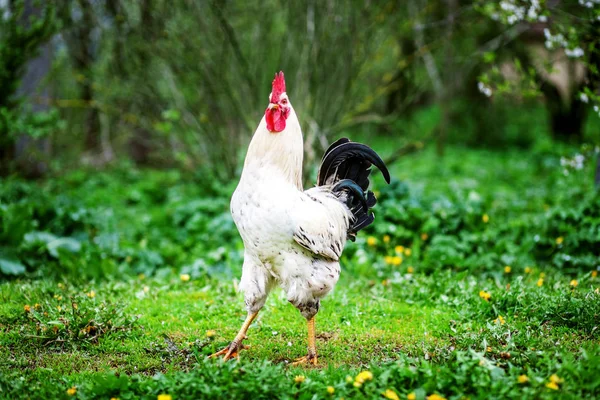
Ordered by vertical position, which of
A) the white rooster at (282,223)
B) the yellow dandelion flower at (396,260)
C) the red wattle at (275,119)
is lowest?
the yellow dandelion flower at (396,260)

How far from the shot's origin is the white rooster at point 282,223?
3.97 meters

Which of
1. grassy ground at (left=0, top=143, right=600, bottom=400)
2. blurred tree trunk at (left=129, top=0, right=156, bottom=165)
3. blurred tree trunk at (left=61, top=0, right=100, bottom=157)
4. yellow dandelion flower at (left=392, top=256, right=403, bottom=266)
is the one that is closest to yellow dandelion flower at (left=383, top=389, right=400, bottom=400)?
grassy ground at (left=0, top=143, right=600, bottom=400)

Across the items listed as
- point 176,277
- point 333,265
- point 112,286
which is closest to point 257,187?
point 333,265

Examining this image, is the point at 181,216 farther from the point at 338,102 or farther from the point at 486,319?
the point at 486,319

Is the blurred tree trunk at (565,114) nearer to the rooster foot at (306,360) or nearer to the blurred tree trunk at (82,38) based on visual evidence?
the blurred tree trunk at (82,38)

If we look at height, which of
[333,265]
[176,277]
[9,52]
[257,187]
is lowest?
[176,277]

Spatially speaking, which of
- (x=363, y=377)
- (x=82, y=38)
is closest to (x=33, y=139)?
(x=82, y=38)

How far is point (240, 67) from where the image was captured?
28.3 ft

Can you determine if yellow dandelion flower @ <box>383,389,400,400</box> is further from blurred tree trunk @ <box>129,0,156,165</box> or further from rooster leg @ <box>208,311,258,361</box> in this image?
blurred tree trunk @ <box>129,0,156,165</box>

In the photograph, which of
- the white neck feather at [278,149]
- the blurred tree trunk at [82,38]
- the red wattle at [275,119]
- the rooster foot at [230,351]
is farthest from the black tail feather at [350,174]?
the blurred tree trunk at [82,38]

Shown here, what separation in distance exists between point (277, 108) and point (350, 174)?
3.21 ft

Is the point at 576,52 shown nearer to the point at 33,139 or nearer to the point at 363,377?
the point at 363,377

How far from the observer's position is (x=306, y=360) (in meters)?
4.15

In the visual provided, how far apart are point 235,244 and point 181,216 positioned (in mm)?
1290
